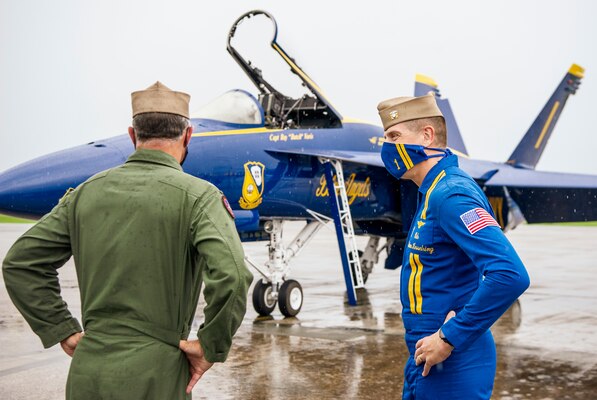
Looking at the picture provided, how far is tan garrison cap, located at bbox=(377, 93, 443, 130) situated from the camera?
117 inches

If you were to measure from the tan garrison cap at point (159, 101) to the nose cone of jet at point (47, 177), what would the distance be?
5.06 meters

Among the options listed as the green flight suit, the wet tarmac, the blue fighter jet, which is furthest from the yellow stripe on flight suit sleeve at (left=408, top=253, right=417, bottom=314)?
the blue fighter jet

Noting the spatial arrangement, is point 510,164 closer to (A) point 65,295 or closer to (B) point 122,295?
(A) point 65,295

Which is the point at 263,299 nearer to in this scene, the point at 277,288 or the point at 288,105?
the point at 277,288

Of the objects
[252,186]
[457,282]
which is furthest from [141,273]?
[252,186]

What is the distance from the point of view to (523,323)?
370 inches

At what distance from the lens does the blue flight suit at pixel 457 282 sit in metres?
2.47

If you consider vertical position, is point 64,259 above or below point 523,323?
above

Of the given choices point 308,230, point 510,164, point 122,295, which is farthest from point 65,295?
point 122,295

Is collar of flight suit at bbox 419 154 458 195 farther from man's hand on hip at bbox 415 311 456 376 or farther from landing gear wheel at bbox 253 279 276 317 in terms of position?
landing gear wheel at bbox 253 279 276 317

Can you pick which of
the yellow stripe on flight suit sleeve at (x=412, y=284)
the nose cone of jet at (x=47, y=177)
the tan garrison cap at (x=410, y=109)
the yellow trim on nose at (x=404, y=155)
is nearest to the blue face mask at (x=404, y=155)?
the yellow trim on nose at (x=404, y=155)

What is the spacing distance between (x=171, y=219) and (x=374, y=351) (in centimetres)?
527

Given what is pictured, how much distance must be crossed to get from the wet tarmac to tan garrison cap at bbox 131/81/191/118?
342cm

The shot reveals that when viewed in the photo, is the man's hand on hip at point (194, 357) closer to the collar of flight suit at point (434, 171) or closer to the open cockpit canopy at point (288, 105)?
the collar of flight suit at point (434, 171)
